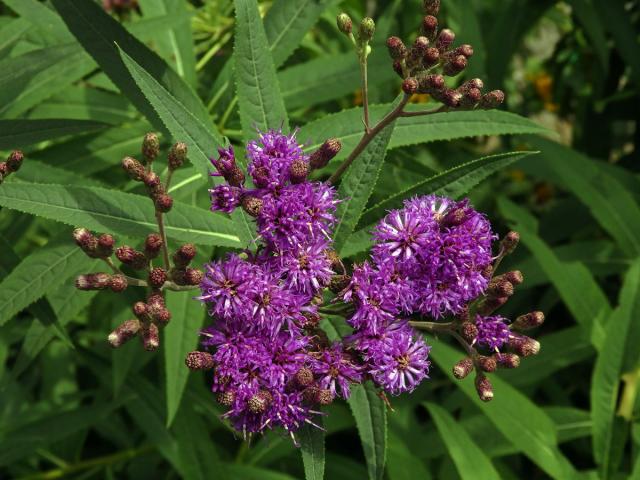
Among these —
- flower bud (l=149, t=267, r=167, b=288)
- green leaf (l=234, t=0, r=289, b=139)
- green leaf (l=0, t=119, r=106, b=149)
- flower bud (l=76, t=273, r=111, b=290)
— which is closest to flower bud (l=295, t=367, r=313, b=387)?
flower bud (l=149, t=267, r=167, b=288)

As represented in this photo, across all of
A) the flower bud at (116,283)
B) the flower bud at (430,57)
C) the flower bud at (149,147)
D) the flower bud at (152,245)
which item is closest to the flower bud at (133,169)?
the flower bud at (149,147)

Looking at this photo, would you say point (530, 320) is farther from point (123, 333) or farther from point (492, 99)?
point (123, 333)

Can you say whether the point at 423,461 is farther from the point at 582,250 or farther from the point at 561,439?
the point at 582,250

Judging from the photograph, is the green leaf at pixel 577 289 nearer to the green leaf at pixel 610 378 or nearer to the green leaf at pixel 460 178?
the green leaf at pixel 610 378

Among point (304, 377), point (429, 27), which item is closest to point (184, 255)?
point (304, 377)

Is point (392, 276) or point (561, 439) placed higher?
point (392, 276)

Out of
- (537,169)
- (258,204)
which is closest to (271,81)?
(258,204)

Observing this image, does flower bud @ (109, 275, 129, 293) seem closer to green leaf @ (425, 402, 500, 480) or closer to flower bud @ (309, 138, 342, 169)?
flower bud @ (309, 138, 342, 169)
